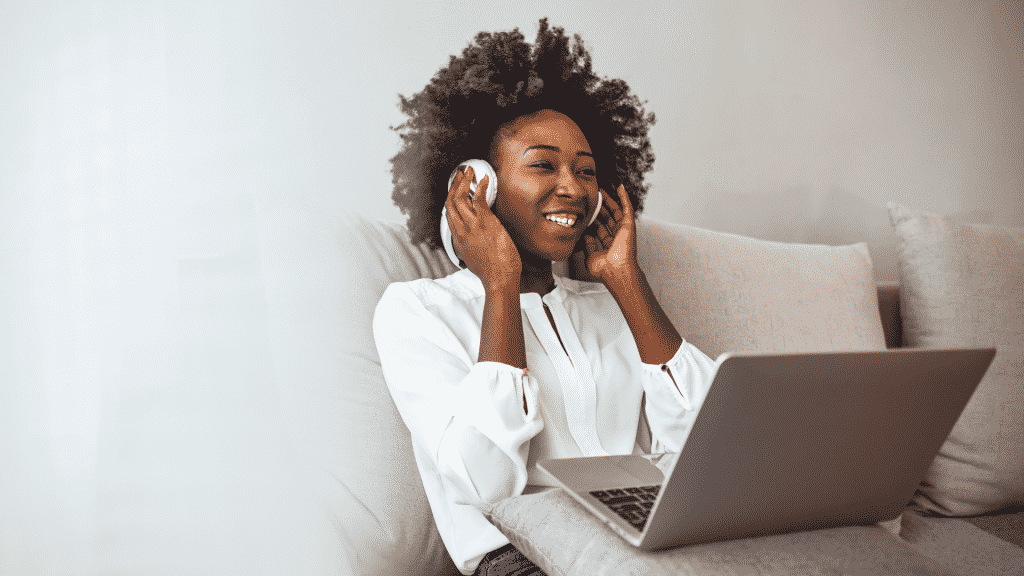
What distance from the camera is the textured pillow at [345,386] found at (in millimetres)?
826

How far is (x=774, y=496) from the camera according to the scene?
1.75ft

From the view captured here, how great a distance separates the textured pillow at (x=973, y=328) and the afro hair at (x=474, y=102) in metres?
0.87

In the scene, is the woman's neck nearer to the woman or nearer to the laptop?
the woman

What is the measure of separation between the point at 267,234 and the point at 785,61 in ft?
5.00

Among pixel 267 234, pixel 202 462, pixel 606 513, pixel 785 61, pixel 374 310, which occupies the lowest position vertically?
pixel 202 462

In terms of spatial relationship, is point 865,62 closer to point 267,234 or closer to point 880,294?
point 880,294

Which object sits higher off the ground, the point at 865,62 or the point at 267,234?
the point at 865,62

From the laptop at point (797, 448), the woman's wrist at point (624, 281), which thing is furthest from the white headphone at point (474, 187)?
the laptop at point (797, 448)

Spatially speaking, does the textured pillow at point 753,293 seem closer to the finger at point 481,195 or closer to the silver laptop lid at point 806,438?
the finger at point 481,195

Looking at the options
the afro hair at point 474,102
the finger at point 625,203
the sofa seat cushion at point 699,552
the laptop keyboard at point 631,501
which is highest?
the afro hair at point 474,102

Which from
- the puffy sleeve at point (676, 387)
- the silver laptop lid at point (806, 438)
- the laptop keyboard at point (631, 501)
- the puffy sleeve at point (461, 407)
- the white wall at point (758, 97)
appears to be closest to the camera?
the silver laptop lid at point (806, 438)

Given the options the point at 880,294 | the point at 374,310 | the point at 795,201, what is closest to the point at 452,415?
the point at 374,310

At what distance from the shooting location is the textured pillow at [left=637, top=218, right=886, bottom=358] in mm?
1207

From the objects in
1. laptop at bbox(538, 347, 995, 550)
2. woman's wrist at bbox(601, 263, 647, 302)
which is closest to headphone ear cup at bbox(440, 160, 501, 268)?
woman's wrist at bbox(601, 263, 647, 302)
